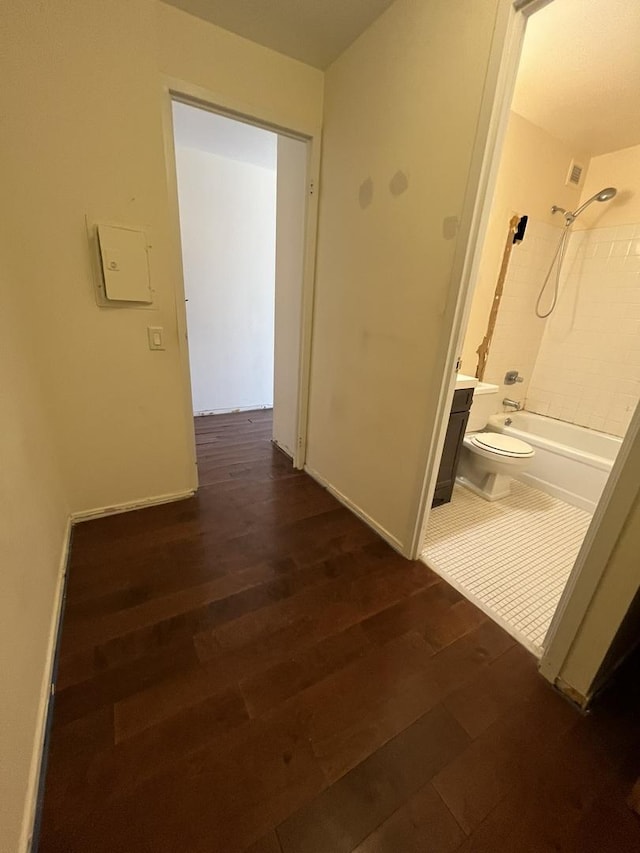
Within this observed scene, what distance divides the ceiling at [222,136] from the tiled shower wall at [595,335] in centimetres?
257

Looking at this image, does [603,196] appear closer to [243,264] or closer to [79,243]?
[243,264]

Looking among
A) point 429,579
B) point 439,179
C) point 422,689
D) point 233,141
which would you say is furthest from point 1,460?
point 233,141

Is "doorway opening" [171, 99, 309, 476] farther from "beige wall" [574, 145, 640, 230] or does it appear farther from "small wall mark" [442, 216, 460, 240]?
"beige wall" [574, 145, 640, 230]

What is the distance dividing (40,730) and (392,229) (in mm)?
2299

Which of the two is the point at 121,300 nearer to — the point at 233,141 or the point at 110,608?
the point at 110,608

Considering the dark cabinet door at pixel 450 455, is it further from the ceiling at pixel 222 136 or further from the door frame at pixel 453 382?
the ceiling at pixel 222 136

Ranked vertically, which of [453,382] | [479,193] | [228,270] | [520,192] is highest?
[520,192]

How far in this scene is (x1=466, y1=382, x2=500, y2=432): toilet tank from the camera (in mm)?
2543

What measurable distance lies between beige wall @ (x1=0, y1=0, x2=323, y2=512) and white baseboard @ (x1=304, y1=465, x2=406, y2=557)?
110 cm

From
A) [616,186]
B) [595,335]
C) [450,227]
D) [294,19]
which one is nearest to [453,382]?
[450,227]

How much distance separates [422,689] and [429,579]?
557 mm

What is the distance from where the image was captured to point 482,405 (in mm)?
2627

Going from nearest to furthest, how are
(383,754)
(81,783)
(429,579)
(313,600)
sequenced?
(81,783) < (383,754) < (313,600) < (429,579)

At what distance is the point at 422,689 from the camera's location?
1.19 m
